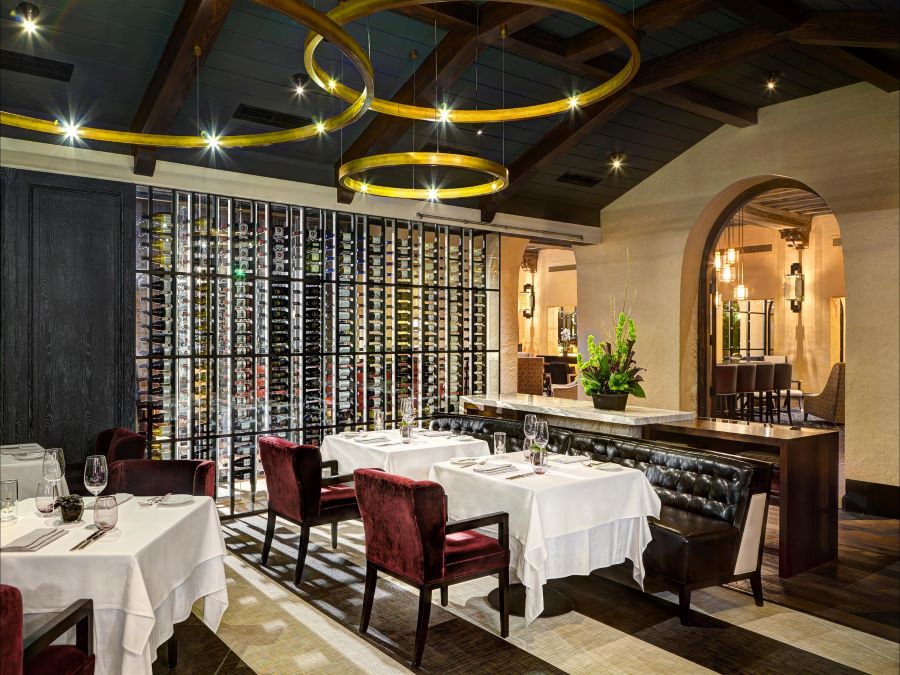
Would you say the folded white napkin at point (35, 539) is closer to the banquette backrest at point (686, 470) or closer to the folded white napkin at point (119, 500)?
the folded white napkin at point (119, 500)

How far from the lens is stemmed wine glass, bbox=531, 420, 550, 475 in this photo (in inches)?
144

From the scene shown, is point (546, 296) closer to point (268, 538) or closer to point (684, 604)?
point (268, 538)

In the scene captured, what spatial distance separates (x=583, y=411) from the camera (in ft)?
16.4

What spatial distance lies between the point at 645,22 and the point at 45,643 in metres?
5.02

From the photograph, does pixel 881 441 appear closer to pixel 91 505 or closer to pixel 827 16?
pixel 827 16

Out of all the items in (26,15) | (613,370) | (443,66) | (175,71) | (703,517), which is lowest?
(703,517)

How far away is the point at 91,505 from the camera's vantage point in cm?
300

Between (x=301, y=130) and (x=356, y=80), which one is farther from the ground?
(x=356, y=80)

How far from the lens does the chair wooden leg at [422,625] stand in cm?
304

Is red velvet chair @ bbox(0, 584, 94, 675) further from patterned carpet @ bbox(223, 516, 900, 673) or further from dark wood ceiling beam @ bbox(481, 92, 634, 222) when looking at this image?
dark wood ceiling beam @ bbox(481, 92, 634, 222)

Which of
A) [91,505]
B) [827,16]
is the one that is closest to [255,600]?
[91,505]

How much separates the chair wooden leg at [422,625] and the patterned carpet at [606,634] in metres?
0.06

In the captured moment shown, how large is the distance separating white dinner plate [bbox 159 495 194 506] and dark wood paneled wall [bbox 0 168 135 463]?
22.3 inches

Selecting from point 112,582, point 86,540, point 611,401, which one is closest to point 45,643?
point 112,582
